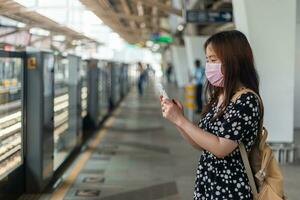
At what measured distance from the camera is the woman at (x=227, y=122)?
7.52ft

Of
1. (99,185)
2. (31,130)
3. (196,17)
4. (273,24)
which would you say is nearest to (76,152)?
(99,185)

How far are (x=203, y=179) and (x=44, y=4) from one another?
3.71 metres

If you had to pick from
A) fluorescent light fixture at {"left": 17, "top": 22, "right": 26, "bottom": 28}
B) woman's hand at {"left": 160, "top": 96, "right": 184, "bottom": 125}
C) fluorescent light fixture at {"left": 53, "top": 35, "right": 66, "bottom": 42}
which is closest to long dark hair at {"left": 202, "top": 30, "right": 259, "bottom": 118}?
woman's hand at {"left": 160, "top": 96, "right": 184, "bottom": 125}

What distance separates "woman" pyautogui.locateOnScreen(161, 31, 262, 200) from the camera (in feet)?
7.52

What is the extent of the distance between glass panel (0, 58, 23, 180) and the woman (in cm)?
311

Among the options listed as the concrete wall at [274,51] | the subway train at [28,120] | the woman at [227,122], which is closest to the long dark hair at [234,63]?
the woman at [227,122]

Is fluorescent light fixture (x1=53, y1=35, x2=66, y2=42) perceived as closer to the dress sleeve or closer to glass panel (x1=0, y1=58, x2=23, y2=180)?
glass panel (x1=0, y1=58, x2=23, y2=180)

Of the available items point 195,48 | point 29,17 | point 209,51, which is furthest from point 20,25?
point 195,48

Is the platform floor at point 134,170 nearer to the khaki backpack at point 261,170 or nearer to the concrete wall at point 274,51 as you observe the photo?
the concrete wall at point 274,51

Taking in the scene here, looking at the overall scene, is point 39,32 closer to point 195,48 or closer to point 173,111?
point 173,111

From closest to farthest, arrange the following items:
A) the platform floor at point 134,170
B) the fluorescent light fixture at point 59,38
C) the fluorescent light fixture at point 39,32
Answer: the platform floor at point 134,170
the fluorescent light fixture at point 39,32
the fluorescent light fixture at point 59,38

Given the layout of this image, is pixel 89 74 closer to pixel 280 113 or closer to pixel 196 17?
pixel 196 17

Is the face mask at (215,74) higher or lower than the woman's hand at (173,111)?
higher

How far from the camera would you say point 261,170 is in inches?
92.7
